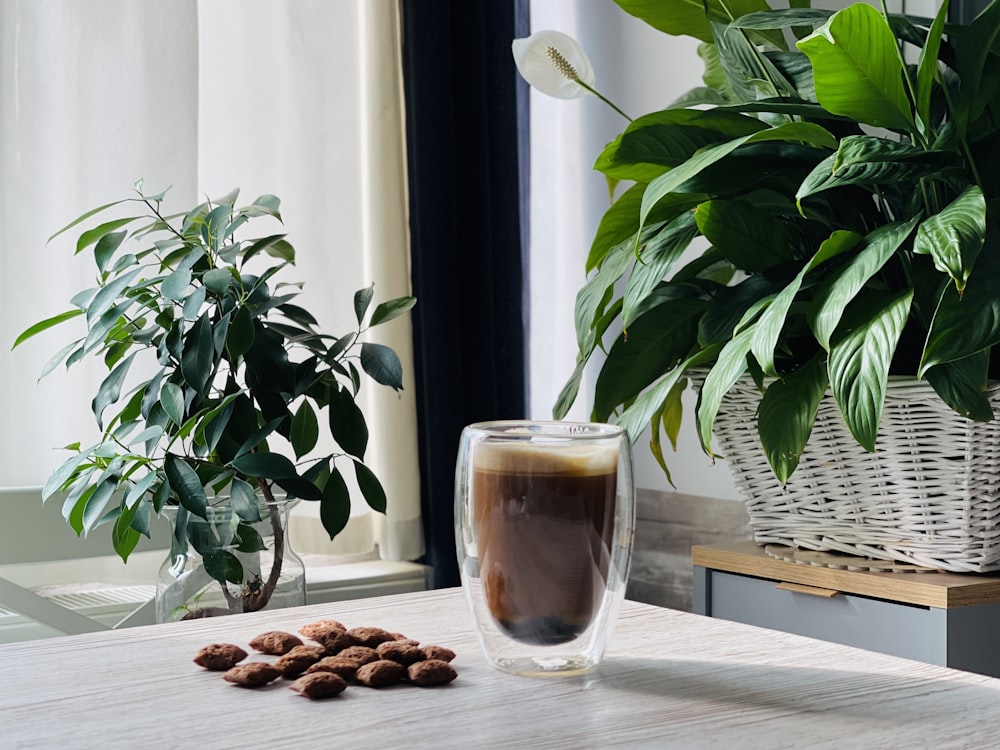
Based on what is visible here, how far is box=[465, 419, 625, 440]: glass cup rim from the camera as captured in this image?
0.59 meters

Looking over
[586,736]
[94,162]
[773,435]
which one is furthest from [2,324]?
[586,736]

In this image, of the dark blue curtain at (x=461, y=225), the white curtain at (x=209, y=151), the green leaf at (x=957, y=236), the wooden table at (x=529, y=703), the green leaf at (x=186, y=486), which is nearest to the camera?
the wooden table at (x=529, y=703)

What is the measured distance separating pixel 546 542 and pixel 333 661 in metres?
0.13

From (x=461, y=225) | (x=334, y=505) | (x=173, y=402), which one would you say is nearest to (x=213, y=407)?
(x=173, y=402)

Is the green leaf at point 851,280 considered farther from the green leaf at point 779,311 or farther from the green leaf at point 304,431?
the green leaf at point 304,431

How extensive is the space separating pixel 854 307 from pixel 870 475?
7.1 inches

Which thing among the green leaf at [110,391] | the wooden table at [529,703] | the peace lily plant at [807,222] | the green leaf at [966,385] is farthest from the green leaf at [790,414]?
the green leaf at [110,391]

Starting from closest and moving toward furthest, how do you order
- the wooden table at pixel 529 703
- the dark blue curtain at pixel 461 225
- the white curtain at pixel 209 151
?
the wooden table at pixel 529 703 → the white curtain at pixel 209 151 → the dark blue curtain at pixel 461 225

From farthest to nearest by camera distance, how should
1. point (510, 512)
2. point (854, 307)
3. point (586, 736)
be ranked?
point (854, 307) < point (510, 512) < point (586, 736)

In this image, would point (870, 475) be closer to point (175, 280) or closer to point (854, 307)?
point (854, 307)

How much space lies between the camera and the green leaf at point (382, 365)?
1203 mm

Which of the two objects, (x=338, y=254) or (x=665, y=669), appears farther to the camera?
(x=338, y=254)

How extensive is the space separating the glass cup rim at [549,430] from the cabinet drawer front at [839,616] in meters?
0.58

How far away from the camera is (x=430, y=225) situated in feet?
6.21
